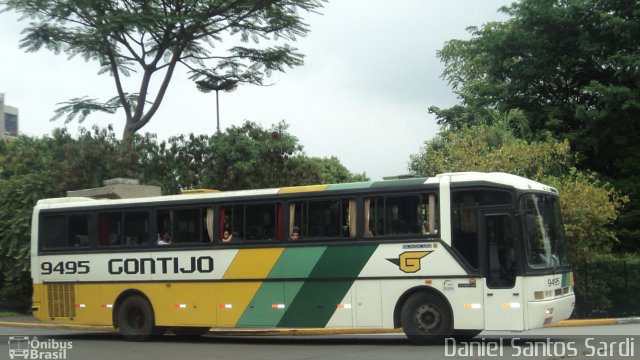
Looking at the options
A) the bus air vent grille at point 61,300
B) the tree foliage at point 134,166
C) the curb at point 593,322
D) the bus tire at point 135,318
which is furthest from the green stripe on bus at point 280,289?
the tree foliage at point 134,166

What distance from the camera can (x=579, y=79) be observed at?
34031 millimetres

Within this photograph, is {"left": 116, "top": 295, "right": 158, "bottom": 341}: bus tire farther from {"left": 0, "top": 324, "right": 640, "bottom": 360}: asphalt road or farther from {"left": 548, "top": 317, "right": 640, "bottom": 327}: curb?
{"left": 548, "top": 317, "right": 640, "bottom": 327}: curb

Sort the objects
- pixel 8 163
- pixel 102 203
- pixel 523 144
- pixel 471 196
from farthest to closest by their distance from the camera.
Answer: pixel 8 163, pixel 523 144, pixel 102 203, pixel 471 196

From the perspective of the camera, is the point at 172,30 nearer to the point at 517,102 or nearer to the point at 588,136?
the point at 517,102

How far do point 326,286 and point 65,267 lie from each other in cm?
702

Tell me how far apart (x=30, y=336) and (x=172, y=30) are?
15973 millimetres

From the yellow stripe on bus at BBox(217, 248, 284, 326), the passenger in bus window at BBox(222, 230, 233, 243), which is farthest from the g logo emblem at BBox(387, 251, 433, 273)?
the passenger in bus window at BBox(222, 230, 233, 243)

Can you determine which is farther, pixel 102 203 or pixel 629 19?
pixel 629 19

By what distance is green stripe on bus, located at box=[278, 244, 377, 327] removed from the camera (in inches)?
630

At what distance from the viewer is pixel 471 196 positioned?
15219mm

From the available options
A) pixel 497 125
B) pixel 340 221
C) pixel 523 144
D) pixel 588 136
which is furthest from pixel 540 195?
pixel 588 136

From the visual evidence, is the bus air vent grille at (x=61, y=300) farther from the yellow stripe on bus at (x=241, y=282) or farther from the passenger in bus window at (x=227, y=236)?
the passenger in bus window at (x=227, y=236)

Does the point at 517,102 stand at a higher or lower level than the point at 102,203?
higher

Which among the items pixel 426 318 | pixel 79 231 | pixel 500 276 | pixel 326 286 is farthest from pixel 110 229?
pixel 500 276
